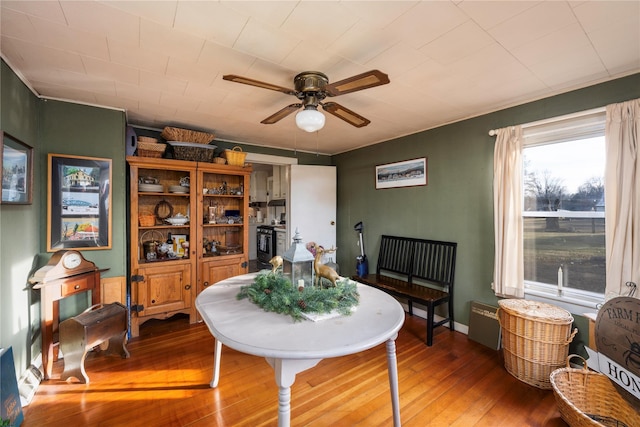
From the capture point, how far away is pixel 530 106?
247cm

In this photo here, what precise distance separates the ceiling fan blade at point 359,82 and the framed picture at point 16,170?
6.43ft

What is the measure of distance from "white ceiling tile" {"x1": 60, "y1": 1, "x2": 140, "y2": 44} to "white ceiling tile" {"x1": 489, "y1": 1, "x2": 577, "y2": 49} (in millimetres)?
1890

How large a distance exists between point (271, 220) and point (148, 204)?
2.86 metres

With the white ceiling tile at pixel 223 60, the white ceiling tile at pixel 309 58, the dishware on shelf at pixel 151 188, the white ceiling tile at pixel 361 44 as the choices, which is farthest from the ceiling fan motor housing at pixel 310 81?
the dishware on shelf at pixel 151 188

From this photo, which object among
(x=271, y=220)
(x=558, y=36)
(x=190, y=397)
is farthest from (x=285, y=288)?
(x=271, y=220)

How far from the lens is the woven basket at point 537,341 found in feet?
6.68

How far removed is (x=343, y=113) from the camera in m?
1.96

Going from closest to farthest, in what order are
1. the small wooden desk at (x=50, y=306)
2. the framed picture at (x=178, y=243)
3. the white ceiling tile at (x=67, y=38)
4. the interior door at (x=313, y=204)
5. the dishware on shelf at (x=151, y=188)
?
the white ceiling tile at (x=67, y=38) → the small wooden desk at (x=50, y=306) → the dishware on shelf at (x=151, y=188) → the framed picture at (x=178, y=243) → the interior door at (x=313, y=204)

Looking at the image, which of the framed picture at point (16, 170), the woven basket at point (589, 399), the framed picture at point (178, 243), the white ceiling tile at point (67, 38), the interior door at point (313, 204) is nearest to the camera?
the white ceiling tile at point (67, 38)

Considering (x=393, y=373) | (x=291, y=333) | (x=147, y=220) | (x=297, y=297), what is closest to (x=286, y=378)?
(x=291, y=333)

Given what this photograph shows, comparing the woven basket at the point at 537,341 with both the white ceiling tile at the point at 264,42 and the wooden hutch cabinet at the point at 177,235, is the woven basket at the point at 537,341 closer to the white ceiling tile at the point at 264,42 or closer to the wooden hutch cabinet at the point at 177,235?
the white ceiling tile at the point at 264,42

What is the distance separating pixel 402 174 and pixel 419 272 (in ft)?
4.14

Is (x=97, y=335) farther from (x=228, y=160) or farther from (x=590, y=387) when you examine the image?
(x=590, y=387)

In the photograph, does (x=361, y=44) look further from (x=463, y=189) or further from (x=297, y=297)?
(x=463, y=189)
